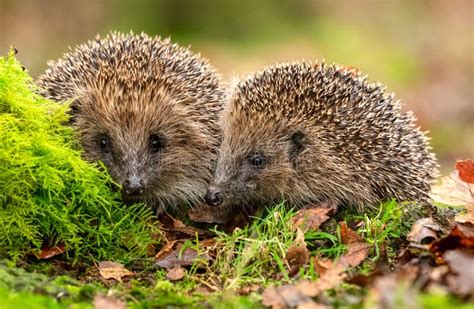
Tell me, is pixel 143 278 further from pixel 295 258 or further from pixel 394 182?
pixel 394 182

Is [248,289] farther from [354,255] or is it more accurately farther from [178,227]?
[178,227]

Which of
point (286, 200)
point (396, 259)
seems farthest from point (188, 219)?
point (396, 259)

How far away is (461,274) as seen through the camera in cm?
436

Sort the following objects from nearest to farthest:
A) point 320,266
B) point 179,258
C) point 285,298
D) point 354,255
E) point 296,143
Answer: point 285,298
point 320,266
point 354,255
point 179,258
point 296,143

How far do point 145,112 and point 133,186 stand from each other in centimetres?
70

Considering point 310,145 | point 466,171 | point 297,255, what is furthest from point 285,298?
Answer: point 310,145

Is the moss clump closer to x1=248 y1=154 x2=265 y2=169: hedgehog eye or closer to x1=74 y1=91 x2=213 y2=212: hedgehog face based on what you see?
x1=74 y1=91 x2=213 y2=212: hedgehog face

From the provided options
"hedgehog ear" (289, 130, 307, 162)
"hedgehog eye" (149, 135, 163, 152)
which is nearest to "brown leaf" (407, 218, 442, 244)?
"hedgehog ear" (289, 130, 307, 162)

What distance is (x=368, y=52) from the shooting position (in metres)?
23.2

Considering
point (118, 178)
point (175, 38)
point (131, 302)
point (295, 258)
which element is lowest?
point (131, 302)

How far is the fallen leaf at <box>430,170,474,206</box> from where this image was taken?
18.9ft

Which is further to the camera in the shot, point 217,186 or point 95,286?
point 217,186

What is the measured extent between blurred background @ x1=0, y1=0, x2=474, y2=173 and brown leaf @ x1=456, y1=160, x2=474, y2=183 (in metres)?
13.4

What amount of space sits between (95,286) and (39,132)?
123cm
